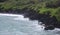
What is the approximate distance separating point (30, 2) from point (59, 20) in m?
31.5

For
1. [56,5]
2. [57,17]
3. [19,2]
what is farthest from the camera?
[19,2]

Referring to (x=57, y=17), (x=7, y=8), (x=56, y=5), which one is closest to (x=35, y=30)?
(x=57, y=17)

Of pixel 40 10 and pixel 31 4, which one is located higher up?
pixel 40 10

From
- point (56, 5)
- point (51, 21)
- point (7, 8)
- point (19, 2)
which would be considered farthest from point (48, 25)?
point (19, 2)

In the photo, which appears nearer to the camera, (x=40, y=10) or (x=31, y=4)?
(x=40, y=10)

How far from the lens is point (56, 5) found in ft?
182

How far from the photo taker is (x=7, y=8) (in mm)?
68500

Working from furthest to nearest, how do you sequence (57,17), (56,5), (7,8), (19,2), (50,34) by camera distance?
(19,2) → (7,8) → (56,5) → (57,17) → (50,34)

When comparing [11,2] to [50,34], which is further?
[11,2]

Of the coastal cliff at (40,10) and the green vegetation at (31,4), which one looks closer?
the coastal cliff at (40,10)

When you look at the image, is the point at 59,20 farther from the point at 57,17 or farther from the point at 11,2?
the point at 11,2

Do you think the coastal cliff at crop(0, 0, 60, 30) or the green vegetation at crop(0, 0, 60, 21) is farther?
the green vegetation at crop(0, 0, 60, 21)

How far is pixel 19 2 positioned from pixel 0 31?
35.8m

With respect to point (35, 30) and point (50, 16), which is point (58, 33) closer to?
point (35, 30)
